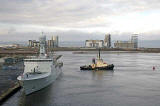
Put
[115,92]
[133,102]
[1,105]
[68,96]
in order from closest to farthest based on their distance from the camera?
[1,105] → [133,102] → [68,96] → [115,92]

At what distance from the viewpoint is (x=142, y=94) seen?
25141mm

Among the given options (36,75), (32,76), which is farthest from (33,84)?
(36,75)

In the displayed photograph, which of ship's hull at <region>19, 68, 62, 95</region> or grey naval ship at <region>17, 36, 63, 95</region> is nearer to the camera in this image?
ship's hull at <region>19, 68, 62, 95</region>

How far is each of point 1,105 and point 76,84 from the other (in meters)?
12.0

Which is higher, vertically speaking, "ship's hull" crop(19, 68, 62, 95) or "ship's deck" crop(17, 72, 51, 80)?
"ship's deck" crop(17, 72, 51, 80)

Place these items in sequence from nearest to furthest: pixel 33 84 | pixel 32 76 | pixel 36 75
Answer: pixel 33 84 < pixel 32 76 < pixel 36 75

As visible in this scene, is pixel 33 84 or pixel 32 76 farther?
pixel 32 76

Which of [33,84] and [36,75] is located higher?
[36,75]

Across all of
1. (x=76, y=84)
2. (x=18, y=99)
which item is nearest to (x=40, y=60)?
(x=76, y=84)

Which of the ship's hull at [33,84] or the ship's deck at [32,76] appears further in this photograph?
the ship's deck at [32,76]

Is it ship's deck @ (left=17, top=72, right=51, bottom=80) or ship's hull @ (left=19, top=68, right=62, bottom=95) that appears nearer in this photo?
ship's hull @ (left=19, top=68, right=62, bottom=95)

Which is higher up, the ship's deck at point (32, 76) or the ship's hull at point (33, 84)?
the ship's deck at point (32, 76)

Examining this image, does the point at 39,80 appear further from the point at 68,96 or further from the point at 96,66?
the point at 96,66

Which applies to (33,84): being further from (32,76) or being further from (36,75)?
(36,75)
